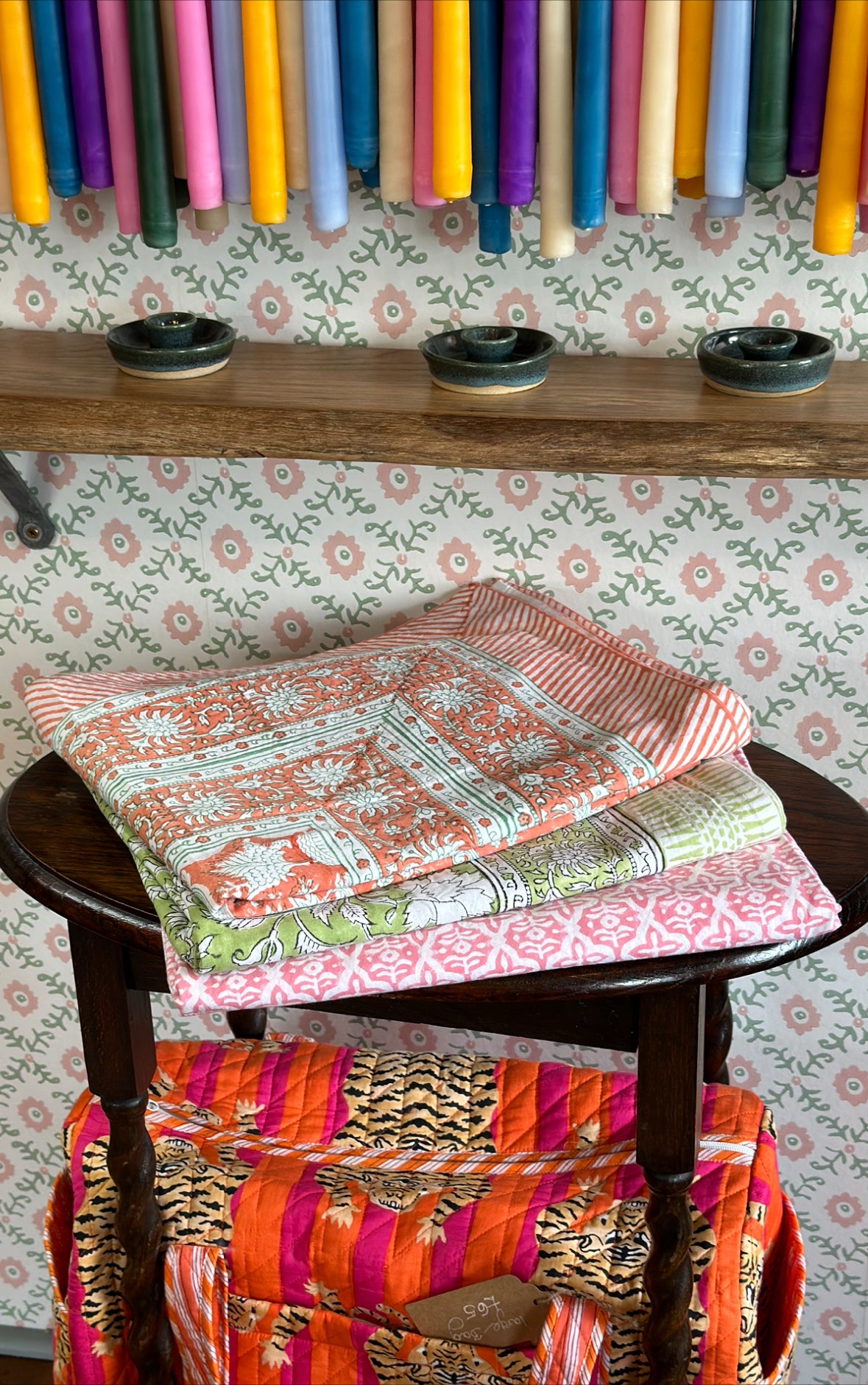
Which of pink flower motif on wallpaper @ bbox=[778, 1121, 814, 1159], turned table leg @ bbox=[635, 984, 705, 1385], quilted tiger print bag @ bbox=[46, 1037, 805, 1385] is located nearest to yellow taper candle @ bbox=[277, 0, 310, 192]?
turned table leg @ bbox=[635, 984, 705, 1385]

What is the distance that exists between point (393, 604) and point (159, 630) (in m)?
0.23

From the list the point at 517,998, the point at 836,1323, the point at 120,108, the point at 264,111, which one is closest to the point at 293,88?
the point at 264,111

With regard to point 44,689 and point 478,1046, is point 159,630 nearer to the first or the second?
point 44,689

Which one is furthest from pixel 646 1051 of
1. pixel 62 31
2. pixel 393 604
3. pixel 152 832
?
pixel 62 31

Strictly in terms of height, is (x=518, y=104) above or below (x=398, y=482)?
above

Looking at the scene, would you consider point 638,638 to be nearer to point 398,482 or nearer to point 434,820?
point 398,482

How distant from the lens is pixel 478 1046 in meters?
1.50

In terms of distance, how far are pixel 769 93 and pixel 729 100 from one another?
29 mm

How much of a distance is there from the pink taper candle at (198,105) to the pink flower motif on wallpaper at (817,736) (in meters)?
0.67

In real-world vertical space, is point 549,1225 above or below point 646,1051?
below

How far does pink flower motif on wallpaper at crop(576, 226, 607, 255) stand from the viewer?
1.14m

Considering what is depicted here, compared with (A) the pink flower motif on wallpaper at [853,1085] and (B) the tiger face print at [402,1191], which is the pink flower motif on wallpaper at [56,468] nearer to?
(B) the tiger face print at [402,1191]

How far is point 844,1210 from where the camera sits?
1.46 meters

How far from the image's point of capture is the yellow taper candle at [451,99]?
1003 mm
